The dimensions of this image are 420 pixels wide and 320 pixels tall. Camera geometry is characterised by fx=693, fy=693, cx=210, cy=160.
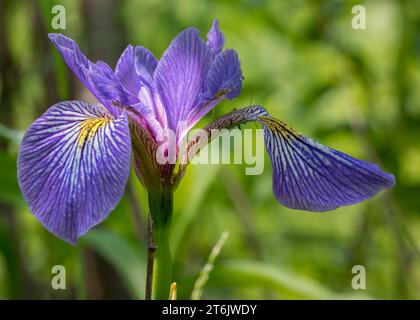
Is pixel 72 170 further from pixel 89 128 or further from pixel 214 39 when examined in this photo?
pixel 214 39

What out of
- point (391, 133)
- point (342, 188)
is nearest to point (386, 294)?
point (391, 133)

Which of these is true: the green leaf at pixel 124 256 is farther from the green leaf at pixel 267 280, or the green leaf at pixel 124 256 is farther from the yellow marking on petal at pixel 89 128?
the yellow marking on petal at pixel 89 128

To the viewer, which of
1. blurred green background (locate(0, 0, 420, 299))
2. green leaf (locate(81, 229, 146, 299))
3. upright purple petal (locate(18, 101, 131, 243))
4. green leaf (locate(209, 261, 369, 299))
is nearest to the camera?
upright purple petal (locate(18, 101, 131, 243))

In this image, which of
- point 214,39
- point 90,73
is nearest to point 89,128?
point 90,73

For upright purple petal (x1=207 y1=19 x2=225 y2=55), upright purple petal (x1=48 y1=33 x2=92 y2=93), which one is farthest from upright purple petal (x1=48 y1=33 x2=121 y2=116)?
upright purple petal (x1=207 y1=19 x2=225 y2=55)

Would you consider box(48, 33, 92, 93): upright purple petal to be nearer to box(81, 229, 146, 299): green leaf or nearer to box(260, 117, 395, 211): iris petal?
box(260, 117, 395, 211): iris petal

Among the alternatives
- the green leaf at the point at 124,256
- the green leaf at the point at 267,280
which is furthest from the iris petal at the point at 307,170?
the green leaf at the point at 124,256

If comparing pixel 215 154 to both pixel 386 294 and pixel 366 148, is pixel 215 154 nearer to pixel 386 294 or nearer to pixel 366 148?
pixel 366 148
